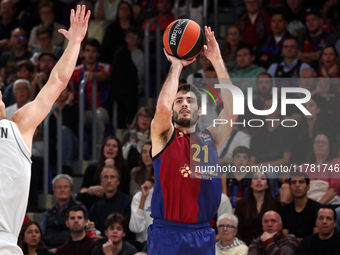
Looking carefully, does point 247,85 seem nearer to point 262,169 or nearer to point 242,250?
point 262,169

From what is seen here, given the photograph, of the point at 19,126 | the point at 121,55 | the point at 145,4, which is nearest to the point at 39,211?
the point at 121,55

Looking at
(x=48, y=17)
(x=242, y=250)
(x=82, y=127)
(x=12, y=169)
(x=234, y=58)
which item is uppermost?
(x=48, y=17)

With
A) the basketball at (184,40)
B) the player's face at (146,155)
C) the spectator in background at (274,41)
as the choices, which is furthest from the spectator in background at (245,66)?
the basketball at (184,40)

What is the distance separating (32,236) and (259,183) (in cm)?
295

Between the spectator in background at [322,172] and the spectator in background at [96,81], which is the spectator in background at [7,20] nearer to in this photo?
the spectator in background at [96,81]

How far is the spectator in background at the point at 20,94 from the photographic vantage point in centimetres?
1205

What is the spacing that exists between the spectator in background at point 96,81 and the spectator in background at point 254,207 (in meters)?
3.37

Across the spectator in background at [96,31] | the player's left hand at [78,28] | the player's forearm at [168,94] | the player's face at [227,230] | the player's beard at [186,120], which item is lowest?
the player's face at [227,230]

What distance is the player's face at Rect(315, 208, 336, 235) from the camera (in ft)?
29.1

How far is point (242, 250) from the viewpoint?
9008mm

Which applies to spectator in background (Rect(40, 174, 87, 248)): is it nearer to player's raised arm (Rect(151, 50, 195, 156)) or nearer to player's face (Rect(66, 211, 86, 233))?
player's face (Rect(66, 211, 86, 233))

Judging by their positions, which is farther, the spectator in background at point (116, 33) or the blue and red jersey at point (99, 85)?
the spectator in background at point (116, 33)

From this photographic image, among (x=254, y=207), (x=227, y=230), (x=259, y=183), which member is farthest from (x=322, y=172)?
(x=227, y=230)

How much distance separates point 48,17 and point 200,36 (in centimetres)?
780
